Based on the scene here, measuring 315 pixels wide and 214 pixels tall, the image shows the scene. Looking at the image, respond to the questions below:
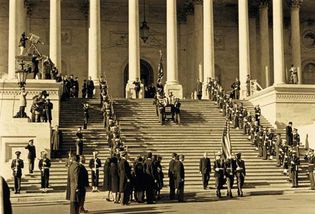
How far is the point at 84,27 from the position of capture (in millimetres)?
47656

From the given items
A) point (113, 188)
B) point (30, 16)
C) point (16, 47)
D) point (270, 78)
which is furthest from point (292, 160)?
point (30, 16)

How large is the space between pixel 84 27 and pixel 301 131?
2158cm

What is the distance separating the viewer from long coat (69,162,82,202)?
1527 cm

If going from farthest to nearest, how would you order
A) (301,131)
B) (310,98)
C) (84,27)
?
(84,27) → (310,98) → (301,131)

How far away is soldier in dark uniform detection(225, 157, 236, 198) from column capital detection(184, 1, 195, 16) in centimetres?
2566

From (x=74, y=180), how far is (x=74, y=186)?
161 millimetres

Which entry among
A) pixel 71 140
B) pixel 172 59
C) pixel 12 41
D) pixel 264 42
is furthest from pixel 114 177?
pixel 264 42

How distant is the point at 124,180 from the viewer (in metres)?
19.0

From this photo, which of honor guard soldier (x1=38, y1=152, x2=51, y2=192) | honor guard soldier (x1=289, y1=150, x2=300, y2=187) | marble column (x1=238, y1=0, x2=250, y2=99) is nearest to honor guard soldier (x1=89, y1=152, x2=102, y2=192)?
honor guard soldier (x1=38, y1=152, x2=51, y2=192)

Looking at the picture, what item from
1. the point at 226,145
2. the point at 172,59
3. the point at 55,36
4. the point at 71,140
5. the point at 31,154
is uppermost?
the point at 55,36

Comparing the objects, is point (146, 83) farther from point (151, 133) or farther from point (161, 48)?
point (151, 133)

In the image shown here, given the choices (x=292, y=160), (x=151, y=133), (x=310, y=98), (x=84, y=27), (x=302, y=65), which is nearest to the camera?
(x=292, y=160)

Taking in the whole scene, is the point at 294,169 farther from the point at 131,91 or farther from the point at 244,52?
the point at 244,52

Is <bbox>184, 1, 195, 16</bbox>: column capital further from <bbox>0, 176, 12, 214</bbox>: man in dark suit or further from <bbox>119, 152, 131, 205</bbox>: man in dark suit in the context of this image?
<bbox>0, 176, 12, 214</bbox>: man in dark suit
